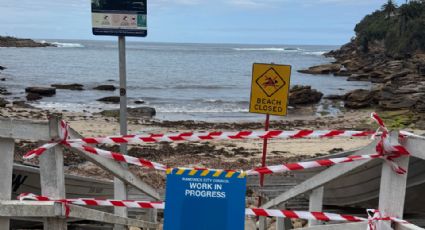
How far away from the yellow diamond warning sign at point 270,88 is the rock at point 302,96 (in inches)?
1065

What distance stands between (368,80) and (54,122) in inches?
2313

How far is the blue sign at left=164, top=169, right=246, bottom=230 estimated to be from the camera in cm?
282

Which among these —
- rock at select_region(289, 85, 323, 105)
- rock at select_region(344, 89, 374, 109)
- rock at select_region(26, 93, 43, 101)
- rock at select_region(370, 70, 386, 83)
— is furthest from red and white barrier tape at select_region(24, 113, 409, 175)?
rock at select_region(370, 70, 386, 83)

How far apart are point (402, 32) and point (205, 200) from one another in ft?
308

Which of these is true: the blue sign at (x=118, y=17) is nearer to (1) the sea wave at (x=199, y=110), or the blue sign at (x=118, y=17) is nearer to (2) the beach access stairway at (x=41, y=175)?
(2) the beach access stairway at (x=41, y=175)

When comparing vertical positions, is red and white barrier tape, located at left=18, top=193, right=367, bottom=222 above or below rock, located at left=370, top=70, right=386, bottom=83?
above

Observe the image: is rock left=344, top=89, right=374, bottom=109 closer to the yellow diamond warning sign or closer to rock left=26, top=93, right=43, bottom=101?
rock left=26, top=93, right=43, bottom=101

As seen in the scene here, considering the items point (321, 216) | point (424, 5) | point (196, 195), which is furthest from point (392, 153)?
point (424, 5)

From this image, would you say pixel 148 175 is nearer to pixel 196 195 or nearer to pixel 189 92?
pixel 196 195

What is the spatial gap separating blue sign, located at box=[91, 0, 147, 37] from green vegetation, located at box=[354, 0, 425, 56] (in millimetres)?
79507

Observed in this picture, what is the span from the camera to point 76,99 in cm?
3459

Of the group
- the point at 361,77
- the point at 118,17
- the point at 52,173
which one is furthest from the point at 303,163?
the point at 361,77

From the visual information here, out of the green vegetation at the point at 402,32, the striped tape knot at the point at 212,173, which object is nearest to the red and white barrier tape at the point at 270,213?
the striped tape knot at the point at 212,173

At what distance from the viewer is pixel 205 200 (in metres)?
2.84
